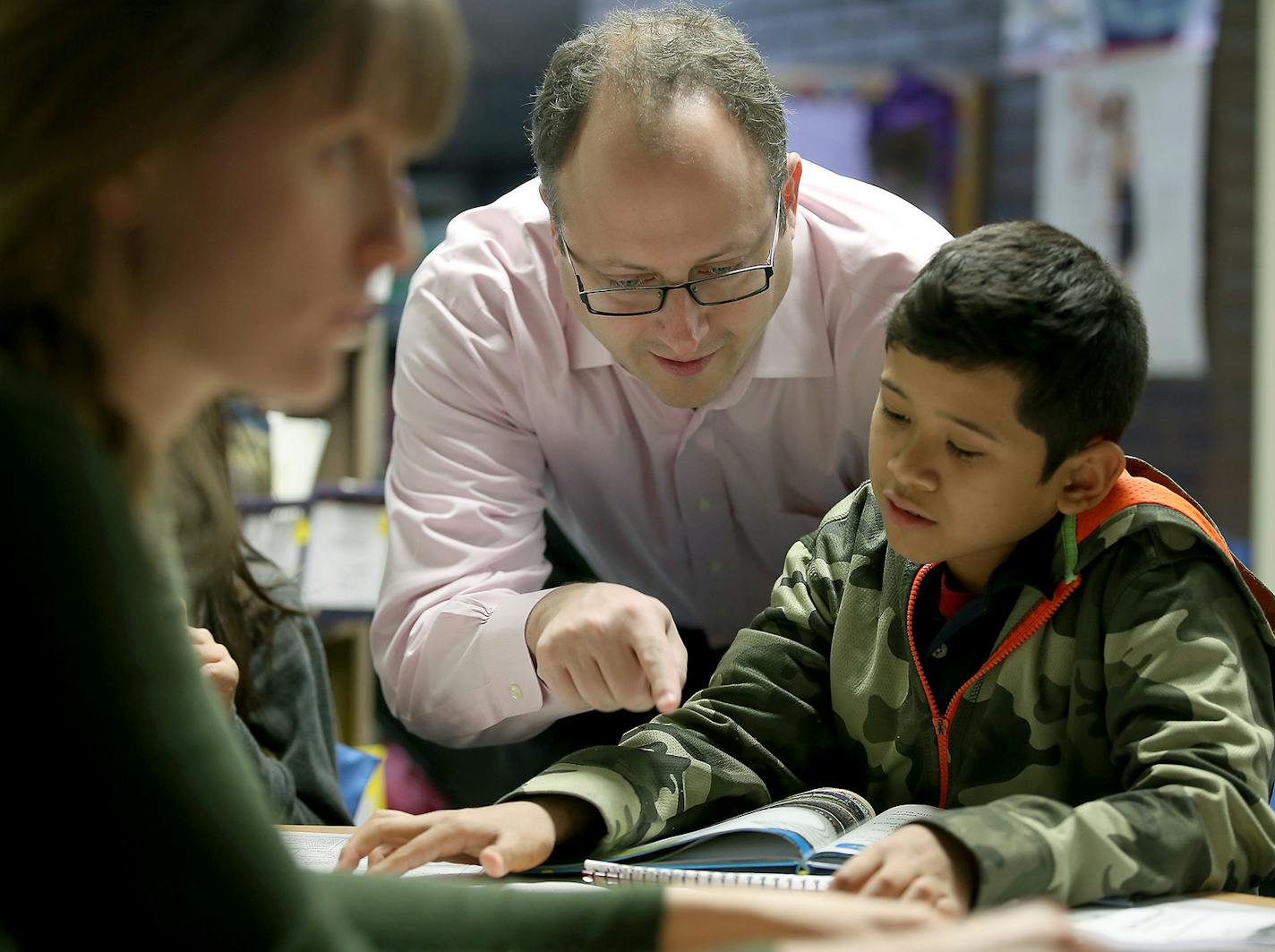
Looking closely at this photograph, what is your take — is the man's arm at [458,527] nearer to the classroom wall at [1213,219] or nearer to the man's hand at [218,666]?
the man's hand at [218,666]

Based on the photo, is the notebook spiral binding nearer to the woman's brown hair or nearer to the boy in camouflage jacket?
the boy in camouflage jacket

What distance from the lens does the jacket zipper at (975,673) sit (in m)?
1.20

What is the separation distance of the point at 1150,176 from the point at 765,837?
13.0 ft

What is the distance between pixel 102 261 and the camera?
56 centimetres

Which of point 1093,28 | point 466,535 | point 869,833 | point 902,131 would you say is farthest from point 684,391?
point 1093,28

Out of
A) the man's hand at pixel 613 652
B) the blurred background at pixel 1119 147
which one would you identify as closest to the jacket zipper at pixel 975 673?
the man's hand at pixel 613 652

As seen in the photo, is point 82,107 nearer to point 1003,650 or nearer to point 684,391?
point 1003,650

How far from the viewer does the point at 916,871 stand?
3.11 feet

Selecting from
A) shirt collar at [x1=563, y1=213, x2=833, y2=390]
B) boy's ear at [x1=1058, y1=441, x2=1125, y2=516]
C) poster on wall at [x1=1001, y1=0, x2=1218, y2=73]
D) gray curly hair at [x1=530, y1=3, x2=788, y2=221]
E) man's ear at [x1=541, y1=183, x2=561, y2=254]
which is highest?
poster on wall at [x1=1001, y1=0, x2=1218, y2=73]

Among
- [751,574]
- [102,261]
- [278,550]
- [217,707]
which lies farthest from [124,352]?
[278,550]

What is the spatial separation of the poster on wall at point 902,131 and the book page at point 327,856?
12.1 ft

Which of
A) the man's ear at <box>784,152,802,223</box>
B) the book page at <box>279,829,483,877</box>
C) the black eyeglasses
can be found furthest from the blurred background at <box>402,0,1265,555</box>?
the book page at <box>279,829,483,877</box>

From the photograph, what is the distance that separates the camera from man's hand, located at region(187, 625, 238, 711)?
1.42 meters

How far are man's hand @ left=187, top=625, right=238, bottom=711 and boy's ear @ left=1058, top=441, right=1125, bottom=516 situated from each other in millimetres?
851
